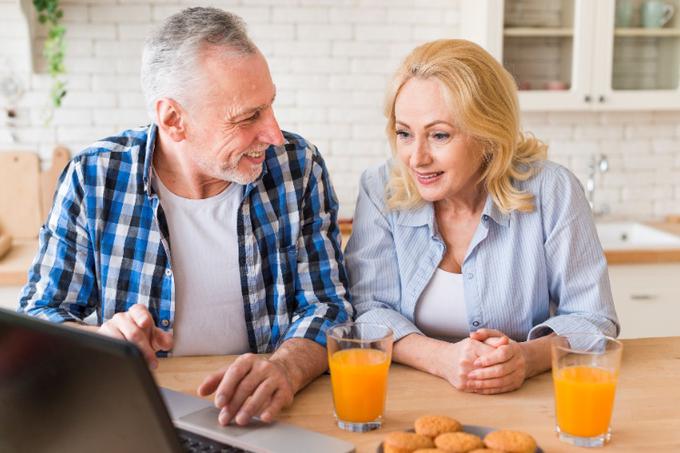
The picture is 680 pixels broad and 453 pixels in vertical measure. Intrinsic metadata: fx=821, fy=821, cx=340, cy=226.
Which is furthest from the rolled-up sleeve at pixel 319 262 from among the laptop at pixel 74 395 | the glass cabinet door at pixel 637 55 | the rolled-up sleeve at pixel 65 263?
the glass cabinet door at pixel 637 55

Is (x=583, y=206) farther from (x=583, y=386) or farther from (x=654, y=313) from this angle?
(x=654, y=313)

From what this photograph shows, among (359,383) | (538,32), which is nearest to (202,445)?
(359,383)

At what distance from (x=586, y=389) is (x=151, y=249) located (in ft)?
3.37

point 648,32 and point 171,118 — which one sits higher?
point 648,32

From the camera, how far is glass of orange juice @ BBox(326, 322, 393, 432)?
133 cm

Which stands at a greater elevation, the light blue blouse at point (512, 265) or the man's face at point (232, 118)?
the man's face at point (232, 118)

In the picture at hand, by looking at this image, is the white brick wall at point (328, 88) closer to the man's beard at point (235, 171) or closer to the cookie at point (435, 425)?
the man's beard at point (235, 171)

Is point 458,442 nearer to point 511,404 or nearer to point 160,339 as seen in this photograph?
point 511,404

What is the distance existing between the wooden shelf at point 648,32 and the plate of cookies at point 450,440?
2607mm

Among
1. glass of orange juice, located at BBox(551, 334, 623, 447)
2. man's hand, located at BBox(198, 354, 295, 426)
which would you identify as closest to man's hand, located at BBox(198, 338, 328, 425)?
man's hand, located at BBox(198, 354, 295, 426)

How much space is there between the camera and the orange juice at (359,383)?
133cm

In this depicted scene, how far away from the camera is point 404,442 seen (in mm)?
1217

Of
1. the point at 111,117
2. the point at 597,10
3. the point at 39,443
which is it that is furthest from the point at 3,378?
the point at 597,10

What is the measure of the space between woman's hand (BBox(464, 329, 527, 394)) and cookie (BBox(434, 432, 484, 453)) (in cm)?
27
